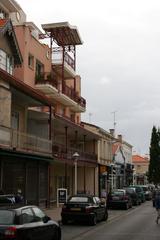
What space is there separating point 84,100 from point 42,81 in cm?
1332

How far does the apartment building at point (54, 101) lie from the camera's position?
36.3 meters

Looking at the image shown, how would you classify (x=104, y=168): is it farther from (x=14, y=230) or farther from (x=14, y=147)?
(x=14, y=230)

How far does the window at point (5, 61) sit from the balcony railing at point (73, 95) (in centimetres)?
1375

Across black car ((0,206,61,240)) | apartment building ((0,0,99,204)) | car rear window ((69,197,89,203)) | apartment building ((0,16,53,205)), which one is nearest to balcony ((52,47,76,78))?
apartment building ((0,0,99,204))

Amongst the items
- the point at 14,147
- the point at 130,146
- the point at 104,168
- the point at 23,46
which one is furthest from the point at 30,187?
the point at 130,146

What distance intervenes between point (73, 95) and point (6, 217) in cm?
3774

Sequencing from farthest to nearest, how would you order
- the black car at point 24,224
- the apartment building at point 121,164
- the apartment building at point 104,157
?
the apartment building at point 121,164 → the apartment building at point 104,157 → the black car at point 24,224

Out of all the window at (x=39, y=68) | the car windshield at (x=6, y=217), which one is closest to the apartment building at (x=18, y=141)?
the window at (x=39, y=68)

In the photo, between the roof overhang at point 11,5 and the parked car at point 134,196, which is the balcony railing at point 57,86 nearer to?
the roof overhang at point 11,5

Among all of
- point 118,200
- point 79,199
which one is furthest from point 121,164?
point 79,199

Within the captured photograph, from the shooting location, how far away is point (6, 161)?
27062mm

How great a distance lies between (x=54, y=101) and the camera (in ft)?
153

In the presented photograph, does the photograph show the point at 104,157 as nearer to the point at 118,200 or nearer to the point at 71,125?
the point at 71,125

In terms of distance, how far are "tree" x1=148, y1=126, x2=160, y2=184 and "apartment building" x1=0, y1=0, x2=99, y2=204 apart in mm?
37878
